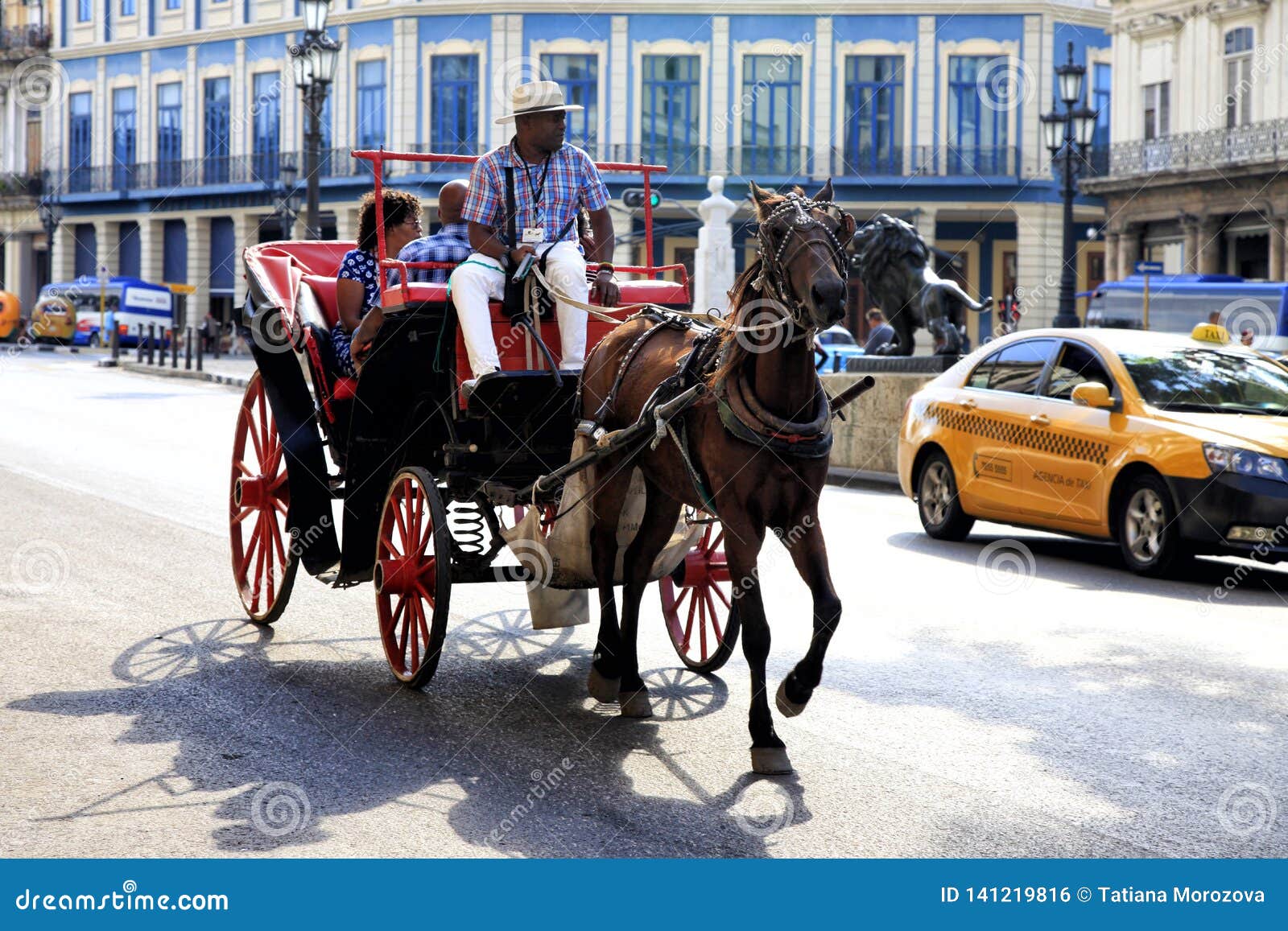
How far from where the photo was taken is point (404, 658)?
682cm

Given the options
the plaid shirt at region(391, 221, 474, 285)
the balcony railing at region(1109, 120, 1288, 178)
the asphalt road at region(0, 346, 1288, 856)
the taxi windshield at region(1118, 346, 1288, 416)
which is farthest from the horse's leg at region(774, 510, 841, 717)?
the balcony railing at region(1109, 120, 1288, 178)

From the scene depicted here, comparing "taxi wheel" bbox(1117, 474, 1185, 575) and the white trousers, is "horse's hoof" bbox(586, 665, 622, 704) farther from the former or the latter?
"taxi wheel" bbox(1117, 474, 1185, 575)

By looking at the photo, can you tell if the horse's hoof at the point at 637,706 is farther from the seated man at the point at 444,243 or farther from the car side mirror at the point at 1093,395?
the car side mirror at the point at 1093,395

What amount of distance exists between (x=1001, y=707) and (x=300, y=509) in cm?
333

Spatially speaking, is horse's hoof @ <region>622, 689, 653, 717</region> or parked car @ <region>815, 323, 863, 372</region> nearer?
horse's hoof @ <region>622, 689, 653, 717</region>

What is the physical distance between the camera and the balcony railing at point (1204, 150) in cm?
3694

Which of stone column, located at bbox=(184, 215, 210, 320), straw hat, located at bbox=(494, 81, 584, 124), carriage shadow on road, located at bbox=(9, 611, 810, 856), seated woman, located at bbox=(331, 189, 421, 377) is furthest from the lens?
stone column, located at bbox=(184, 215, 210, 320)

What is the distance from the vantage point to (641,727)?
6215 mm

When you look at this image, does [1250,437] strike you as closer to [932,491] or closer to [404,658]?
[932,491]

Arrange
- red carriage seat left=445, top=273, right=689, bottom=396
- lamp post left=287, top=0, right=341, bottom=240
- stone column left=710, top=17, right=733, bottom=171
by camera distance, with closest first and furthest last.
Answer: red carriage seat left=445, top=273, right=689, bottom=396, lamp post left=287, top=0, right=341, bottom=240, stone column left=710, top=17, right=733, bottom=171

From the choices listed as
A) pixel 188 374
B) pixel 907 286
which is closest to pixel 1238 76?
pixel 907 286

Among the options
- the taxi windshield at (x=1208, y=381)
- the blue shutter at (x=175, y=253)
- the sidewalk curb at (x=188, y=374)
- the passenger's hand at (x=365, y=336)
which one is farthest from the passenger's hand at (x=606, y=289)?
the blue shutter at (x=175, y=253)

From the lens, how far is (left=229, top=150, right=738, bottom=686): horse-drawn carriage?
6.79 meters

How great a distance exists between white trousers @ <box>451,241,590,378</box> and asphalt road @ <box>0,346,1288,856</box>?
139 centimetres
